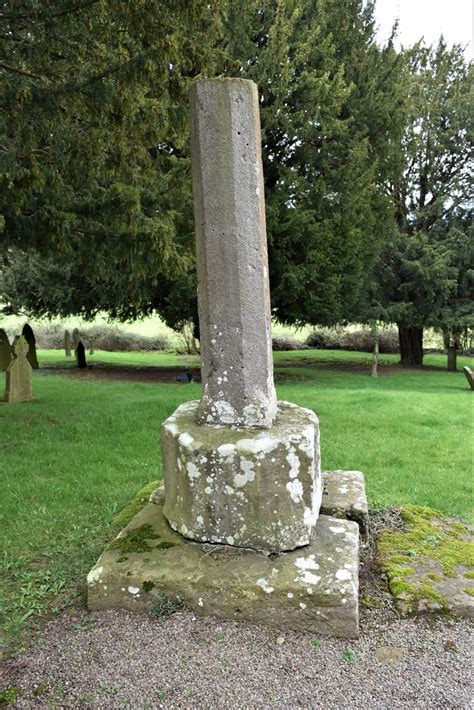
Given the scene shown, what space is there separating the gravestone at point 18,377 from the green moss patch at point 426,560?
28.3 feet

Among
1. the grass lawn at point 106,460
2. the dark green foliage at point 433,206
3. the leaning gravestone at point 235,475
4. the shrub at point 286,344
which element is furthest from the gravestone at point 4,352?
the shrub at point 286,344

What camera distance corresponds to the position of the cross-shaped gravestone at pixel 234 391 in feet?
9.23

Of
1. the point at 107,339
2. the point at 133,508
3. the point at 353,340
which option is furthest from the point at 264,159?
the point at 107,339

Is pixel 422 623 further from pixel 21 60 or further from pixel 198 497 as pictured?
pixel 21 60

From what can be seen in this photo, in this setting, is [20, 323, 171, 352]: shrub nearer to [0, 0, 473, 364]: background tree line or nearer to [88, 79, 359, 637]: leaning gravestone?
[0, 0, 473, 364]: background tree line

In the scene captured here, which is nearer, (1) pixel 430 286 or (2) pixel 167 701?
(2) pixel 167 701

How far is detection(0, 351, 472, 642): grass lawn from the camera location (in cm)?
342

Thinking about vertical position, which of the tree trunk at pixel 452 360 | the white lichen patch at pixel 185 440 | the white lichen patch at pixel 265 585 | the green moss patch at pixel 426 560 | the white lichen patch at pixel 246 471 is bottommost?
the tree trunk at pixel 452 360

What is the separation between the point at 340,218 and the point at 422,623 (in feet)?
41.8

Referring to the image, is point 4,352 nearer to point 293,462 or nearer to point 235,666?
point 293,462

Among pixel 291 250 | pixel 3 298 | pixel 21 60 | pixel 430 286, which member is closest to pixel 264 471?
pixel 21 60

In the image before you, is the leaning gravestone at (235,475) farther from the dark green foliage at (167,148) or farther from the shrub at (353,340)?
the shrub at (353,340)

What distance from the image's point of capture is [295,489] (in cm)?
282

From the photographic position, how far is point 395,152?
1606 centimetres
